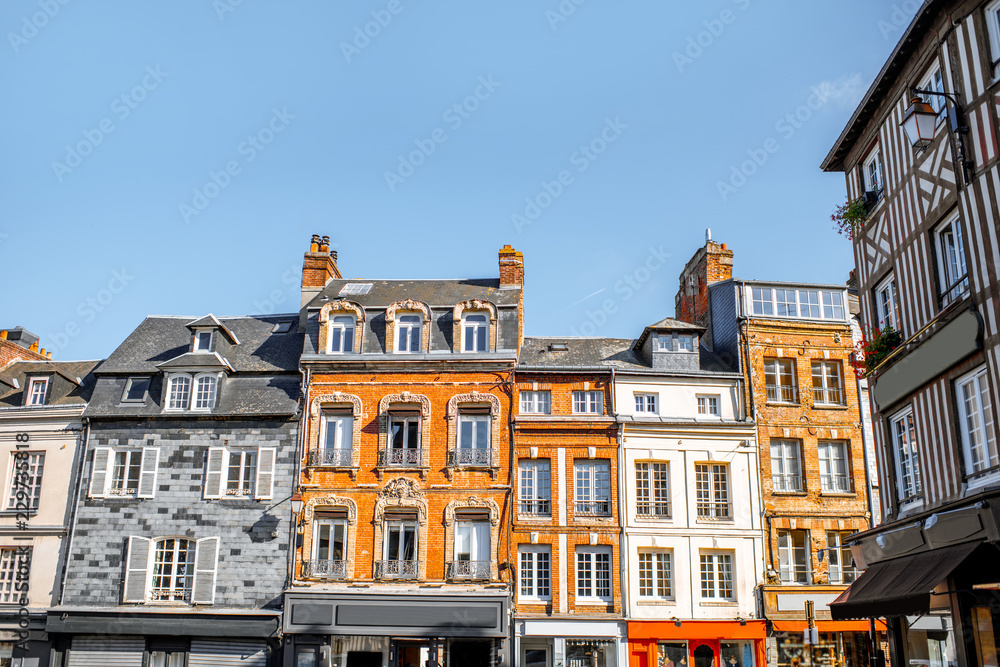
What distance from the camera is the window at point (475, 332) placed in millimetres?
23344

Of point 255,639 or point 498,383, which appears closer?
point 255,639

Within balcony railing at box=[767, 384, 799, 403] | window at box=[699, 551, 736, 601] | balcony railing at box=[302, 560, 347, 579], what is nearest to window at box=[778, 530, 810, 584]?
window at box=[699, 551, 736, 601]

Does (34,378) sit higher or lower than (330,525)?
higher

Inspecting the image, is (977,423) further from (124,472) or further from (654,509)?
(124,472)

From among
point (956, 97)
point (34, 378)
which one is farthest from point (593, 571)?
point (34, 378)

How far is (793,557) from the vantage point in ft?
72.8

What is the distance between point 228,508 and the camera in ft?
72.4

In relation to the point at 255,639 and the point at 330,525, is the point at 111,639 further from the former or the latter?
the point at 330,525

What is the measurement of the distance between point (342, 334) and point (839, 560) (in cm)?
1406

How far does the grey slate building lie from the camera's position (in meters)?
21.2

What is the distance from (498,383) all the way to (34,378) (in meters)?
12.7

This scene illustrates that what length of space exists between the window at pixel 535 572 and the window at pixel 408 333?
5.96 m

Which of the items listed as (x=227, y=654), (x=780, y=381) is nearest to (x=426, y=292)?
(x=780, y=381)

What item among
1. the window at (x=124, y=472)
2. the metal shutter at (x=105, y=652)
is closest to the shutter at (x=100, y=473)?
the window at (x=124, y=472)
